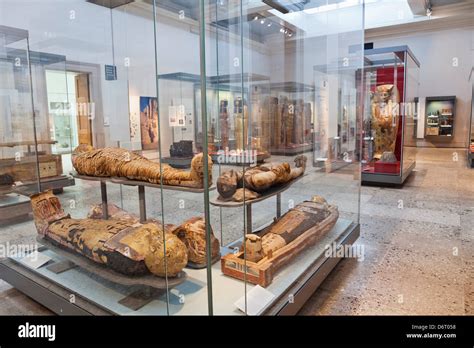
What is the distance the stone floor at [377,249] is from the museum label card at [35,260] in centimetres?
30

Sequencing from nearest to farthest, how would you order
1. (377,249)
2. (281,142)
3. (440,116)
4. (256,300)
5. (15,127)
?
(256,300) < (377,249) < (281,142) < (15,127) < (440,116)

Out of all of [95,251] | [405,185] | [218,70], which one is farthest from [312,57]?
[405,185]

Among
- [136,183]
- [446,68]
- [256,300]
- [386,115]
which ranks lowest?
[256,300]

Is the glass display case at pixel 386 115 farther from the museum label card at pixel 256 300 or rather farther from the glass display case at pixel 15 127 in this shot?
the glass display case at pixel 15 127

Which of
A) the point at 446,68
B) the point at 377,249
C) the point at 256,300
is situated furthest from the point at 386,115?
the point at 446,68

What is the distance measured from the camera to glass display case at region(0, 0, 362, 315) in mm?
1871

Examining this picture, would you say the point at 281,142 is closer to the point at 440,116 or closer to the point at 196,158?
the point at 196,158

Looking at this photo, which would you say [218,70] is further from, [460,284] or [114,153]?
[460,284]

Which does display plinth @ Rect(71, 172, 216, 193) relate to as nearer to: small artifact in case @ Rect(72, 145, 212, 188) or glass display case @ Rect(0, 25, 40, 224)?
small artifact in case @ Rect(72, 145, 212, 188)

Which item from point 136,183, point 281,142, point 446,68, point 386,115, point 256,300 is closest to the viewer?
point 256,300

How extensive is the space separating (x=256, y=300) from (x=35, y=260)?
1707mm

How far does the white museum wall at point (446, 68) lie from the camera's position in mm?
14039

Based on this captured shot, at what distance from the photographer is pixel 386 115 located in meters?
7.27

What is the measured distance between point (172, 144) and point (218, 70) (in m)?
0.94
